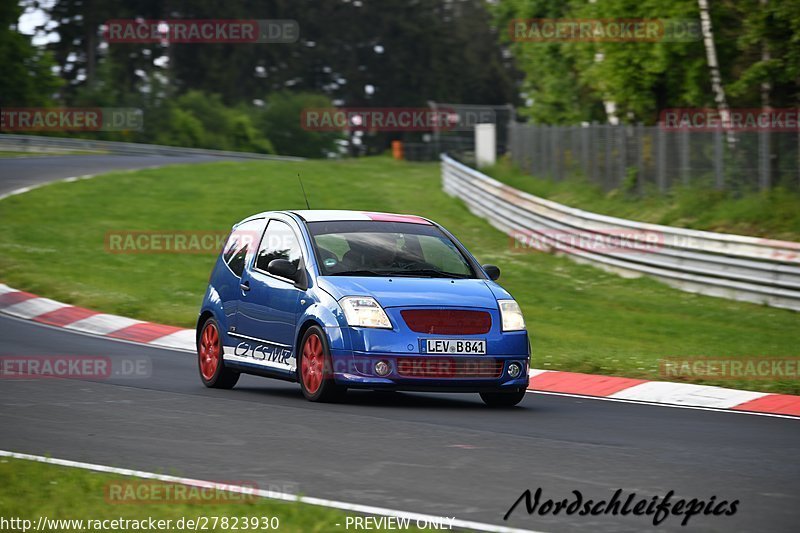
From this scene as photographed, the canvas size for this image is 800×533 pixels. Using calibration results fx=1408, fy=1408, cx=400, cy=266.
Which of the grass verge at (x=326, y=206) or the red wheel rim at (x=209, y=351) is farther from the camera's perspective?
the grass verge at (x=326, y=206)

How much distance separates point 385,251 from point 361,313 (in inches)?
44.5

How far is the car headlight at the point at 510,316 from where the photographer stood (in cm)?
1145

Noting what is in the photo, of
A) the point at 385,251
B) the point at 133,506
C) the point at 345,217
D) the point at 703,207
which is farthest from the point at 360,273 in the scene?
the point at 703,207

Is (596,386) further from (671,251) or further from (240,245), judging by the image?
(671,251)

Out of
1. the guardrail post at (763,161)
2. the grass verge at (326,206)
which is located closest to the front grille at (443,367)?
the grass verge at (326,206)

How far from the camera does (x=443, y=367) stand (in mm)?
11094

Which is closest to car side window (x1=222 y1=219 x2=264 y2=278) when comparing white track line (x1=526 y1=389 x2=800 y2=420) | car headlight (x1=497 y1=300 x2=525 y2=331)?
car headlight (x1=497 y1=300 x2=525 y2=331)

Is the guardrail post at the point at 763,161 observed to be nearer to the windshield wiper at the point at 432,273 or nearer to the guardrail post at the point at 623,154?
the guardrail post at the point at 623,154

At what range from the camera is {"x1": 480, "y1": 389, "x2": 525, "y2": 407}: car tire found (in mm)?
11758

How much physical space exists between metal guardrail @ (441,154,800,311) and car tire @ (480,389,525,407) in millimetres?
10407

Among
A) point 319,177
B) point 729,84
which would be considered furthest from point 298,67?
point 729,84

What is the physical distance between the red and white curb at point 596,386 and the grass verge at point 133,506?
6084mm

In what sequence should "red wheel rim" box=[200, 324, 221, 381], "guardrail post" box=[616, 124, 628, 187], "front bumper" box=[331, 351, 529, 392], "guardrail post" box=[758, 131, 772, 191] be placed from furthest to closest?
1. "guardrail post" box=[616, 124, 628, 187]
2. "guardrail post" box=[758, 131, 772, 191]
3. "red wheel rim" box=[200, 324, 221, 381]
4. "front bumper" box=[331, 351, 529, 392]

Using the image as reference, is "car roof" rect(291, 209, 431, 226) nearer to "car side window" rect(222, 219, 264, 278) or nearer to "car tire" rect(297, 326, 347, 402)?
"car side window" rect(222, 219, 264, 278)
